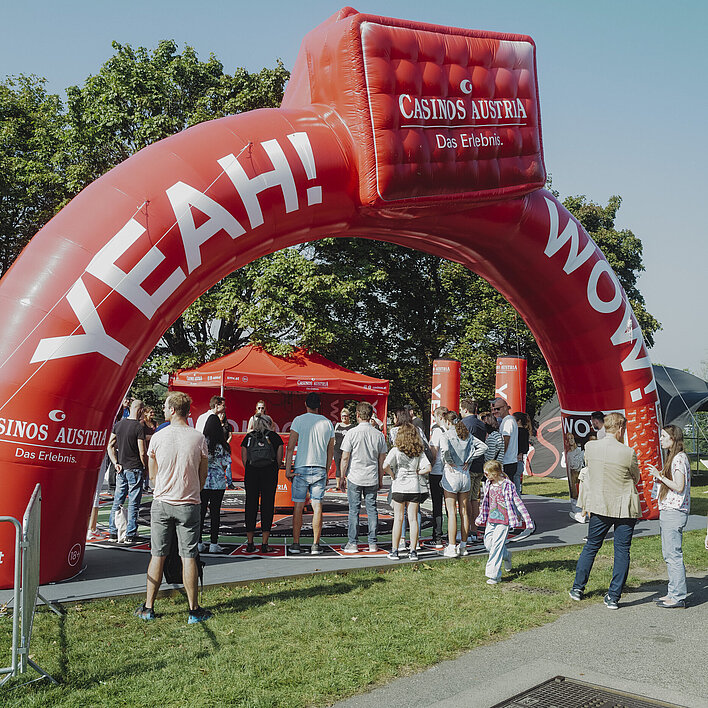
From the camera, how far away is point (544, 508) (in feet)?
42.2

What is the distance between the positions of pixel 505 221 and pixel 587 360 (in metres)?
2.78

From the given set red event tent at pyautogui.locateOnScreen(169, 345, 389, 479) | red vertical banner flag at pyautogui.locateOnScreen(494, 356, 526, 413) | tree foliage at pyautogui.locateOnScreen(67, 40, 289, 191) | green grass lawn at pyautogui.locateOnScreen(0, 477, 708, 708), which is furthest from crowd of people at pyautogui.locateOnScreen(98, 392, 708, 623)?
tree foliage at pyautogui.locateOnScreen(67, 40, 289, 191)

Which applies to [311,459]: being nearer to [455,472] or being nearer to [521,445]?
[455,472]

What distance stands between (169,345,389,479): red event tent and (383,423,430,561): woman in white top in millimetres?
7804

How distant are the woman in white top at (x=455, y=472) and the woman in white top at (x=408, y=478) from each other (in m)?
0.33

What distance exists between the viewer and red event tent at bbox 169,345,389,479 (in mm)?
15836

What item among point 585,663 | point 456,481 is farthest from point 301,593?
point 585,663

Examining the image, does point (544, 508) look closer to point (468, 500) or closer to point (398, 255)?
point (468, 500)

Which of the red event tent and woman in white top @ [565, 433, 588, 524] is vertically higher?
the red event tent

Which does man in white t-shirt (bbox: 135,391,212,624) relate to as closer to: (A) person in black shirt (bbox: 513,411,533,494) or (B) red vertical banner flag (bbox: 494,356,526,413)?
(A) person in black shirt (bbox: 513,411,533,494)

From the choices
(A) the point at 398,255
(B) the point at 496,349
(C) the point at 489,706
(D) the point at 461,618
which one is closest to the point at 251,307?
(A) the point at 398,255

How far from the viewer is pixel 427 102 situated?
27.5 feet

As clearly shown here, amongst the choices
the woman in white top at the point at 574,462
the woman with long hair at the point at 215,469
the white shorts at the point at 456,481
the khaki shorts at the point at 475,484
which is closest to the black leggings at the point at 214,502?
the woman with long hair at the point at 215,469

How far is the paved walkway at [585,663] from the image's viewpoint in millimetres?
4297
